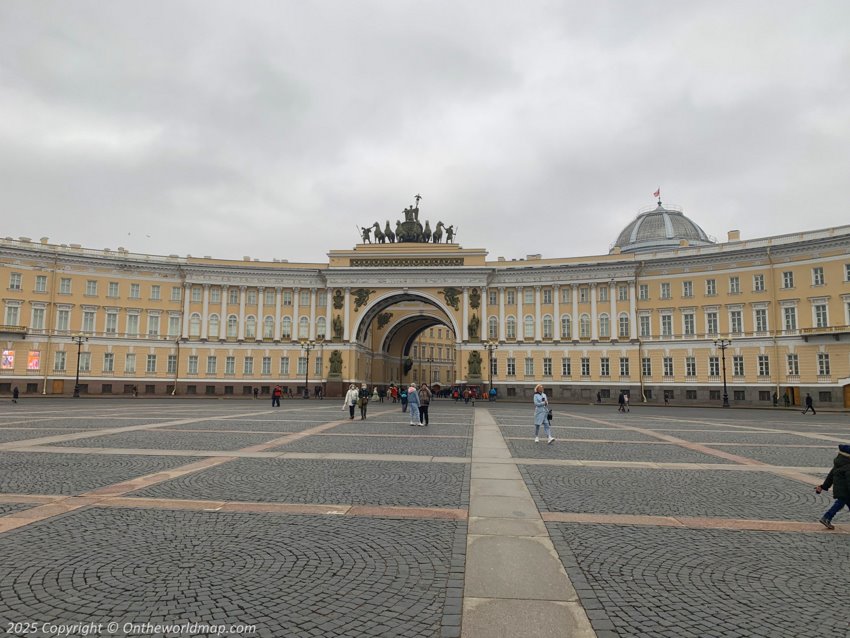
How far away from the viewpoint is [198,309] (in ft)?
204

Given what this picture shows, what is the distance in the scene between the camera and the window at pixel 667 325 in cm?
5541

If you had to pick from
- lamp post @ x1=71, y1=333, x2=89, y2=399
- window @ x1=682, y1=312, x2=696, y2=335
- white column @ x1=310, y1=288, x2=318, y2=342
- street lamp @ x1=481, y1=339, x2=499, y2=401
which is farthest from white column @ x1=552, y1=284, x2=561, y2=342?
lamp post @ x1=71, y1=333, x2=89, y2=399

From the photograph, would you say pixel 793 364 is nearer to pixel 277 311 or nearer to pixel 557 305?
pixel 557 305

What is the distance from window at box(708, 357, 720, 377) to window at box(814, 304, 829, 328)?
866 centimetres

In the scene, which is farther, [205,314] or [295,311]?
[295,311]

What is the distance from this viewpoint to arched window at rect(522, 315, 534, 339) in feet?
200

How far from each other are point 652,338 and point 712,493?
49.8m

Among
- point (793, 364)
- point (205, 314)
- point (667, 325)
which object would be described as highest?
point (205, 314)

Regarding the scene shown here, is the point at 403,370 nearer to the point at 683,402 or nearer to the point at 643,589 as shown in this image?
the point at 683,402

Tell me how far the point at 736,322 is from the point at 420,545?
2133 inches

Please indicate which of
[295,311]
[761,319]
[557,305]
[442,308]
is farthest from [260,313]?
[761,319]

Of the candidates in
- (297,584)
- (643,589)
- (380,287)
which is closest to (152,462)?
(297,584)

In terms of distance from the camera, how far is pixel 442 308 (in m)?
62.8

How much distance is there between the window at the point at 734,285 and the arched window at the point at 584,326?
13.9 metres
